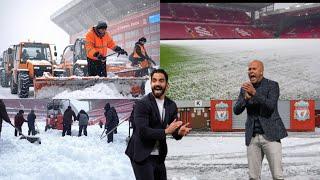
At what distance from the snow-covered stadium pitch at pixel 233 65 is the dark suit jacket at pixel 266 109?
1452mm

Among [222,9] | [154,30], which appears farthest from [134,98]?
[222,9]

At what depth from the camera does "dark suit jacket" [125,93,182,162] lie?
239 cm

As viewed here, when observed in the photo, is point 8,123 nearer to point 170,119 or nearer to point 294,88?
point 170,119

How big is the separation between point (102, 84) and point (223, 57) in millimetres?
1269

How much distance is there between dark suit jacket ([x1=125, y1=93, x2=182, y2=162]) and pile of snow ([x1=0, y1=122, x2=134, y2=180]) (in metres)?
1.62

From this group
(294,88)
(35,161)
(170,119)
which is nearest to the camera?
(170,119)

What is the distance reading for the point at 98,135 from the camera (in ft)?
13.6

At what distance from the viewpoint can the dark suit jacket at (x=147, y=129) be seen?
239 centimetres

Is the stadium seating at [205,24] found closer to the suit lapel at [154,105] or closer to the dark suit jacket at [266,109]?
the dark suit jacket at [266,109]

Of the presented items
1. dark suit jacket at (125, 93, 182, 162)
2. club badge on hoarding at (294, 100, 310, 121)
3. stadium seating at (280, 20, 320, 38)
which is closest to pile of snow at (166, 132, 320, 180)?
club badge on hoarding at (294, 100, 310, 121)

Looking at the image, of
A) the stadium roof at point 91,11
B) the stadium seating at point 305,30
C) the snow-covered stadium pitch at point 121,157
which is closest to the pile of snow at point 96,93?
the snow-covered stadium pitch at point 121,157

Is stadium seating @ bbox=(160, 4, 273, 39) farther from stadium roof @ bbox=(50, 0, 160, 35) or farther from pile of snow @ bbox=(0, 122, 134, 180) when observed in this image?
pile of snow @ bbox=(0, 122, 134, 180)

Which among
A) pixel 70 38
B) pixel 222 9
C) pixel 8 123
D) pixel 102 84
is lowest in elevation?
pixel 8 123

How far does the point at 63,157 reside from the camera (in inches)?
158
